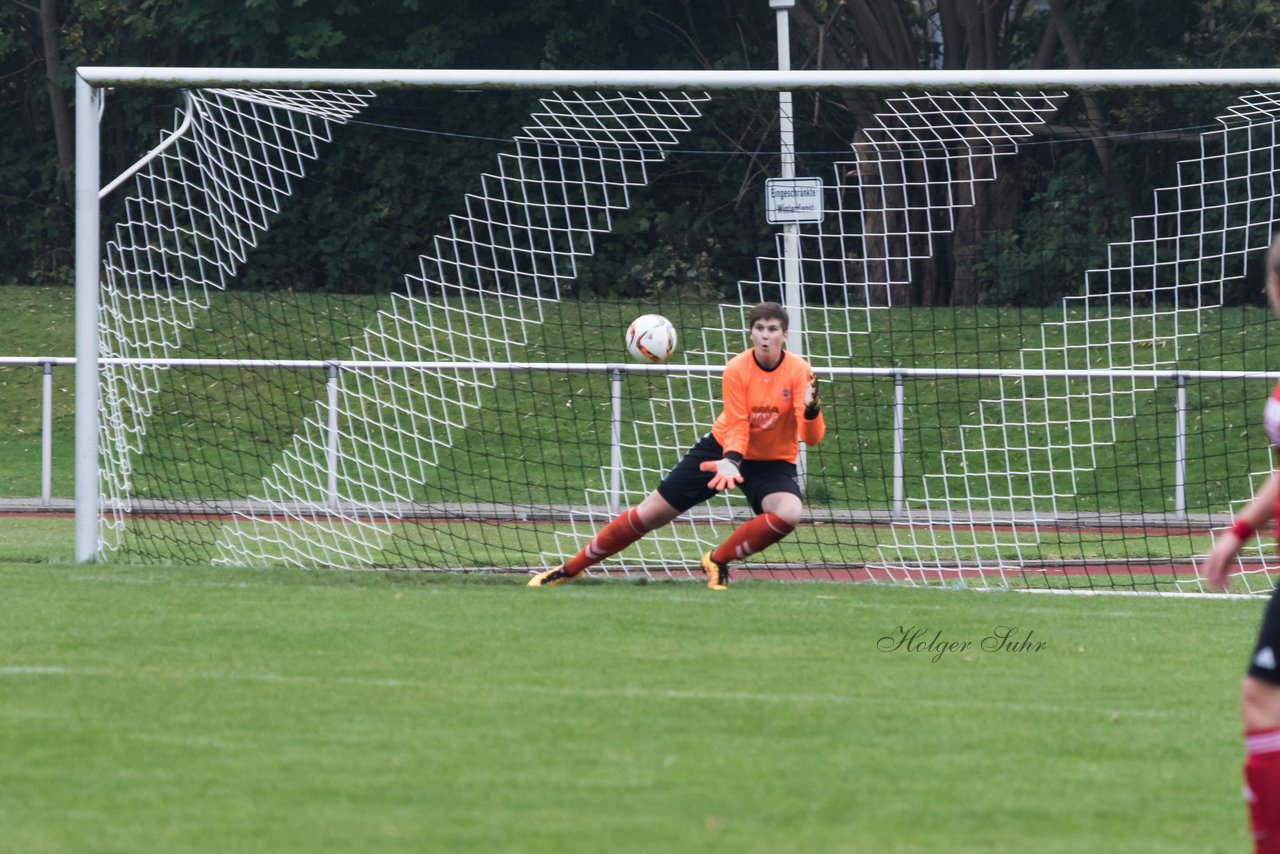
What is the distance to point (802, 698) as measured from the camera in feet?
21.6

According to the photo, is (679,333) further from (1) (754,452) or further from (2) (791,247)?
(1) (754,452)

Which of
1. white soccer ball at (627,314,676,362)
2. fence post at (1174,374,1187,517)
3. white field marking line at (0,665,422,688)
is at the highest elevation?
white soccer ball at (627,314,676,362)

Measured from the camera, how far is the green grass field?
4.82 m

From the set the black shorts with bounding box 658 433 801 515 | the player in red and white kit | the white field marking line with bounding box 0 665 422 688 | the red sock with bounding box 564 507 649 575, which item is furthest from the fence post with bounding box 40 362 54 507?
the player in red and white kit

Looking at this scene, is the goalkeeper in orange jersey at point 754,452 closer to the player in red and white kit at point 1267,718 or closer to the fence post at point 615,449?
the fence post at point 615,449

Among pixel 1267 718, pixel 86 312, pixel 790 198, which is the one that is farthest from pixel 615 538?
pixel 1267 718

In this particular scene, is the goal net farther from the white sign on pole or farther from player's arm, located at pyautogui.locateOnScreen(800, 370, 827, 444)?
player's arm, located at pyautogui.locateOnScreen(800, 370, 827, 444)

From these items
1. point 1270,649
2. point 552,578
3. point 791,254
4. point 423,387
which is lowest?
point 552,578

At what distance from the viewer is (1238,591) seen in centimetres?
1041

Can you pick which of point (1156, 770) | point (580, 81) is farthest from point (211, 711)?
point (580, 81)

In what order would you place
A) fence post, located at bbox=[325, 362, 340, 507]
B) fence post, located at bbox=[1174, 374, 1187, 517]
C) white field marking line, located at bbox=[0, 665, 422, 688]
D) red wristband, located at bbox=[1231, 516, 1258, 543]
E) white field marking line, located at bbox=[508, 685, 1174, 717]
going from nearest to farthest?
1. red wristband, located at bbox=[1231, 516, 1258, 543]
2. white field marking line, located at bbox=[508, 685, 1174, 717]
3. white field marking line, located at bbox=[0, 665, 422, 688]
4. fence post, located at bbox=[325, 362, 340, 507]
5. fence post, located at bbox=[1174, 374, 1187, 517]

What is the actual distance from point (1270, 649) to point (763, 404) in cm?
542

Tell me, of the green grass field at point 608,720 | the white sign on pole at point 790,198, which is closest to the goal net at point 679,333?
the white sign on pole at point 790,198

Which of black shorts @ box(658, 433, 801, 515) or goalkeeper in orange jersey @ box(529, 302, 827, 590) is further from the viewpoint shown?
black shorts @ box(658, 433, 801, 515)
